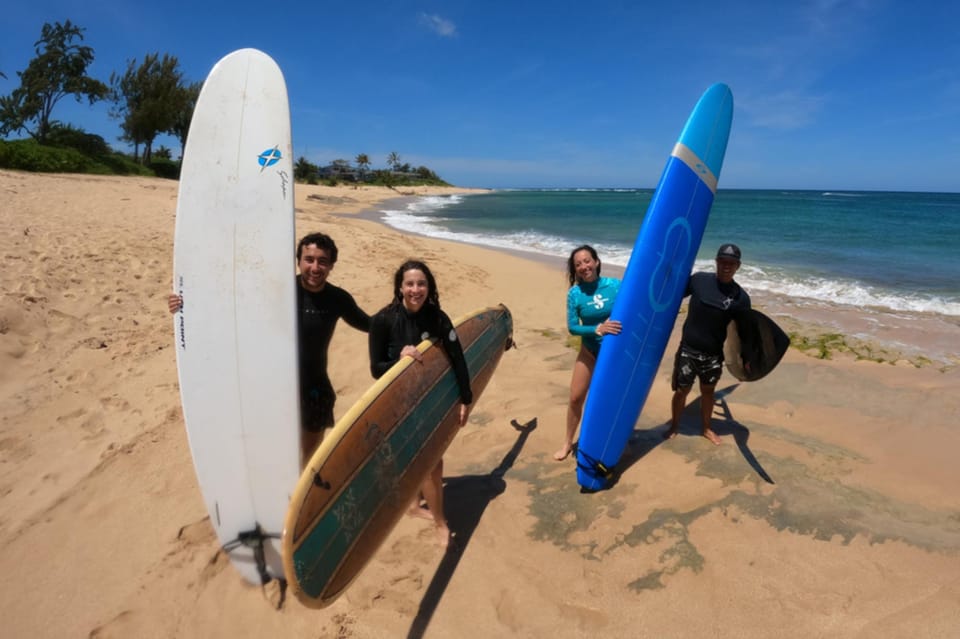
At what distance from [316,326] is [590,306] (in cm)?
169

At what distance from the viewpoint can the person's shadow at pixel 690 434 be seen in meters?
3.05

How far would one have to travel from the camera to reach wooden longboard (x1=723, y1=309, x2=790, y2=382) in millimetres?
3104

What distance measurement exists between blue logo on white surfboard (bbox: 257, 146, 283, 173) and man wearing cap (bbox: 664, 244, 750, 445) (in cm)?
274

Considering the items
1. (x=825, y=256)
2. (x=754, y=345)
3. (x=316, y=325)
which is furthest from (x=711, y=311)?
(x=825, y=256)

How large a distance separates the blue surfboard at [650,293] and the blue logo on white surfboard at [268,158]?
7.58 ft

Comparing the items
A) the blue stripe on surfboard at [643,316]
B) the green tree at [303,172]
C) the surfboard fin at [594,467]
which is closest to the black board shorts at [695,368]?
the blue stripe on surfboard at [643,316]

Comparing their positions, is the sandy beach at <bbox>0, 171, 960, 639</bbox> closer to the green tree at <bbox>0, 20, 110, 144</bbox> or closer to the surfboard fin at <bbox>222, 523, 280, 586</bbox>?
the surfboard fin at <bbox>222, 523, 280, 586</bbox>

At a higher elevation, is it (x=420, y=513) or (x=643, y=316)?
(x=643, y=316)

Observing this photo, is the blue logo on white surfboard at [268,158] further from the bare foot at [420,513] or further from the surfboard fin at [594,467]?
the surfboard fin at [594,467]

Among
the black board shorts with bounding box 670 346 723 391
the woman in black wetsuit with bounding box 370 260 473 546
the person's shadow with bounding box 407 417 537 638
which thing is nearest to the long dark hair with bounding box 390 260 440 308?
the woman in black wetsuit with bounding box 370 260 473 546

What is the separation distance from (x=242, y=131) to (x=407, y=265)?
62.8 inches

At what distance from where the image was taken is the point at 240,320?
2.62m

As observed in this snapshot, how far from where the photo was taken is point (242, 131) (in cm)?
300

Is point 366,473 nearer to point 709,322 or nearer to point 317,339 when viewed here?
point 317,339
